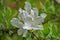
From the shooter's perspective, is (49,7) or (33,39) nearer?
(33,39)

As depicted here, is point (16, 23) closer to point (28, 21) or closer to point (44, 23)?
point (28, 21)

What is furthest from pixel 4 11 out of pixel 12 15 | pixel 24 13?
pixel 24 13

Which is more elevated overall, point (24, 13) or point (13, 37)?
point (24, 13)

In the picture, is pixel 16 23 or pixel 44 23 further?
pixel 44 23

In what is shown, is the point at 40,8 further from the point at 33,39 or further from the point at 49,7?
the point at 33,39

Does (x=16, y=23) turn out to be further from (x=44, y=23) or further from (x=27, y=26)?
(x=44, y=23)

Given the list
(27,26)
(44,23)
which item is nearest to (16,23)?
(27,26)

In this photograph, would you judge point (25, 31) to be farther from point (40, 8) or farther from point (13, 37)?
point (40, 8)
